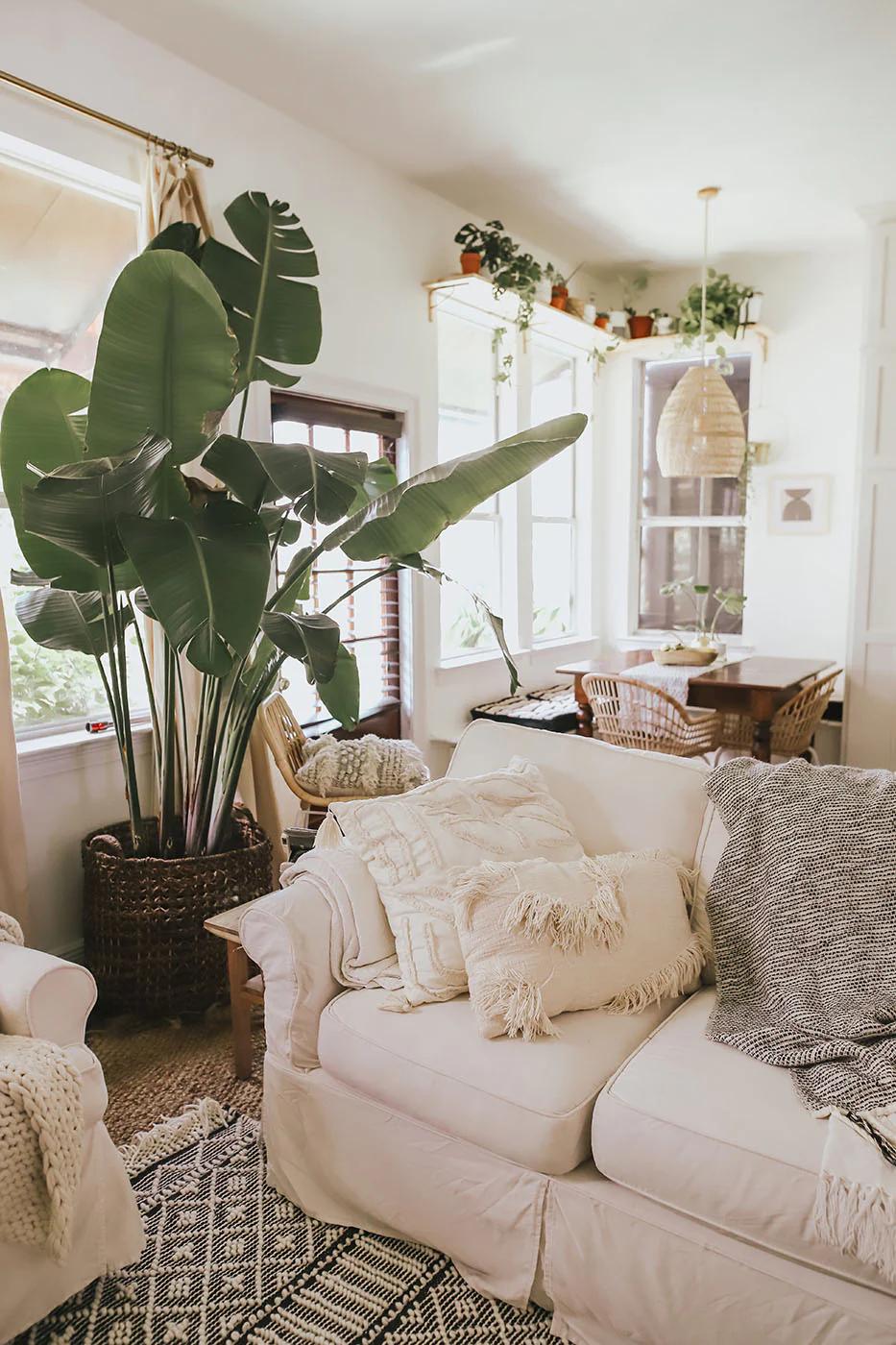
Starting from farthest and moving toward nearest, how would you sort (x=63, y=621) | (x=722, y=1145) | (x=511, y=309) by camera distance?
(x=511, y=309), (x=63, y=621), (x=722, y=1145)

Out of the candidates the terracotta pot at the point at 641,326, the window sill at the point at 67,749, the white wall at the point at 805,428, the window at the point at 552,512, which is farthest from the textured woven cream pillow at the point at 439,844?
the terracotta pot at the point at 641,326

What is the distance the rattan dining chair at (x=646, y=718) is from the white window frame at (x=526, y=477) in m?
0.96

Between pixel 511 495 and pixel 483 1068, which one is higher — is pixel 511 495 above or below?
above

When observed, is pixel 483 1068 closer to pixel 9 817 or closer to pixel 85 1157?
pixel 85 1157

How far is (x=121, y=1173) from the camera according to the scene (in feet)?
6.20

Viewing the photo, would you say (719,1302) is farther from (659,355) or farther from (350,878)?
(659,355)

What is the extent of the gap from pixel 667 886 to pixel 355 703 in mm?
1179

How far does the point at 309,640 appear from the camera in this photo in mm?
2201

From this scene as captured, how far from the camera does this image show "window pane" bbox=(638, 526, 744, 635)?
19.8ft

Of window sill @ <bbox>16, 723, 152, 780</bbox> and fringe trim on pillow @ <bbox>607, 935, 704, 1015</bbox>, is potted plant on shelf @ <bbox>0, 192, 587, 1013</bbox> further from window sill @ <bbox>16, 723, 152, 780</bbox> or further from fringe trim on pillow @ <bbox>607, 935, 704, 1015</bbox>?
fringe trim on pillow @ <bbox>607, 935, 704, 1015</bbox>

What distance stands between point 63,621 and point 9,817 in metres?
0.61

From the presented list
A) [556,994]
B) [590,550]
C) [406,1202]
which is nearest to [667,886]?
[556,994]

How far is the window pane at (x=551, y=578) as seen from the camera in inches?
230

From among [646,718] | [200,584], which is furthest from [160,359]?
[646,718]
